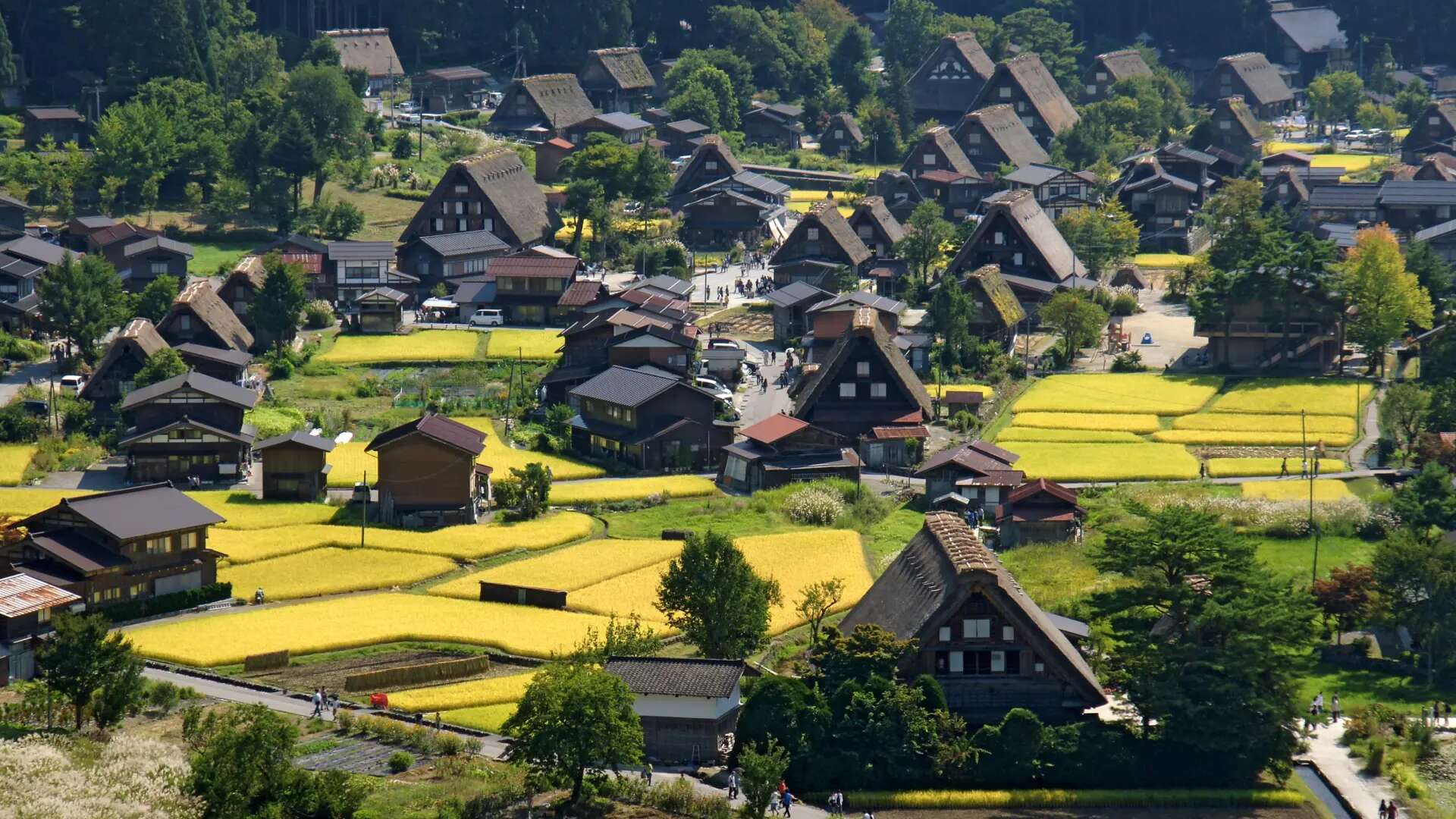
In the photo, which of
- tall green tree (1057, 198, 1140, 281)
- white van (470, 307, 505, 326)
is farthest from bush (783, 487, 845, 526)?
tall green tree (1057, 198, 1140, 281)

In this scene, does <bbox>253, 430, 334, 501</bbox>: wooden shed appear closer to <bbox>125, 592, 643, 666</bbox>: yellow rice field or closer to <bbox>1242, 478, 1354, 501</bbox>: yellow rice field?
<bbox>125, 592, 643, 666</bbox>: yellow rice field

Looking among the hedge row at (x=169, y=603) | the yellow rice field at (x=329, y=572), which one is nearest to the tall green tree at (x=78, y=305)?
the yellow rice field at (x=329, y=572)

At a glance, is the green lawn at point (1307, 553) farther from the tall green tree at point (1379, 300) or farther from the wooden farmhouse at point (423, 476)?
the wooden farmhouse at point (423, 476)

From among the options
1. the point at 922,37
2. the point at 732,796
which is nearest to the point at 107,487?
the point at 732,796

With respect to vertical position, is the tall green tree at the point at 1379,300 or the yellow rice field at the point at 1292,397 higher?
the tall green tree at the point at 1379,300

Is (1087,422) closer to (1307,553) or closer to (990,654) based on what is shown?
(1307,553)

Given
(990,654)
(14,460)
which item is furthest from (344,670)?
(14,460)
